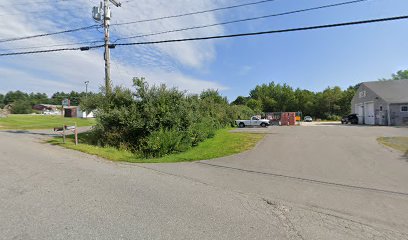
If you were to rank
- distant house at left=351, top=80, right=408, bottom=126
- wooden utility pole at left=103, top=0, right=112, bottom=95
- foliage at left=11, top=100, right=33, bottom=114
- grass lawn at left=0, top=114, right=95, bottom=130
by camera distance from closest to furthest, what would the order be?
wooden utility pole at left=103, top=0, right=112, bottom=95
grass lawn at left=0, top=114, right=95, bottom=130
distant house at left=351, top=80, right=408, bottom=126
foliage at left=11, top=100, right=33, bottom=114

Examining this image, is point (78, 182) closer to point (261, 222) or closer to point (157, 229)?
point (157, 229)

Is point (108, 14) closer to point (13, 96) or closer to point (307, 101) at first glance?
point (307, 101)

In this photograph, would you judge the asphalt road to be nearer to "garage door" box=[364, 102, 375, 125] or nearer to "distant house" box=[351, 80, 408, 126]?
"distant house" box=[351, 80, 408, 126]

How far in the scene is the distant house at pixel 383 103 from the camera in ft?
106

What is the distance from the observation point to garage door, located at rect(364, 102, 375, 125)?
35875 millimetres

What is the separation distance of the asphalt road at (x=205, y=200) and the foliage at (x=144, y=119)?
4.42 m

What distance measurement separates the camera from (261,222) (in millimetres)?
4531

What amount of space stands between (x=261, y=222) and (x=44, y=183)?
5500mm

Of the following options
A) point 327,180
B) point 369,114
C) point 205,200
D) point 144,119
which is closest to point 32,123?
point 144,119

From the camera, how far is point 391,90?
117ft

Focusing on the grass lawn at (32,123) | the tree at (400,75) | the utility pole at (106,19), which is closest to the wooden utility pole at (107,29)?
the utility pole at (106,19)

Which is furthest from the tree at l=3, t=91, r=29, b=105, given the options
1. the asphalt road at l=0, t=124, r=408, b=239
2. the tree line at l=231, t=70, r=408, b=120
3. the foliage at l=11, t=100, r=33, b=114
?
the asphalt road at l=0, t=124, r=408, b=239

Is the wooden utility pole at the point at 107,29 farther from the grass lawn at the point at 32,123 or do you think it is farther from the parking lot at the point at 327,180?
the grass lawn at the point at 32,123

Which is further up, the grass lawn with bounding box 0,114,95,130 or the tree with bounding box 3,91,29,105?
the tree with bounding box 3,91,29,105
